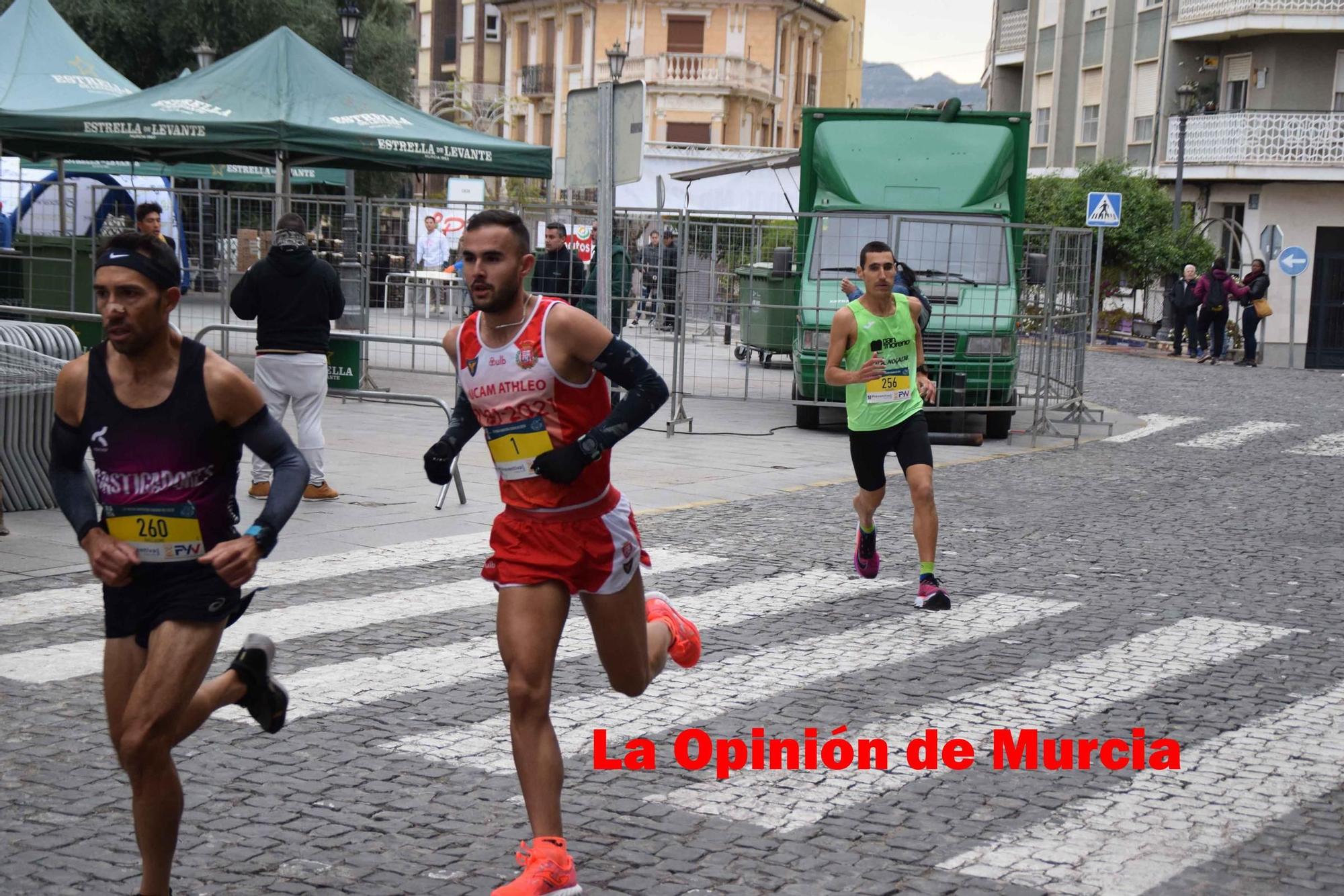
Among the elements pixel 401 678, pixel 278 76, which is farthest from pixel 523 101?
pixel 401 678

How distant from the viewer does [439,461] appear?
487cm

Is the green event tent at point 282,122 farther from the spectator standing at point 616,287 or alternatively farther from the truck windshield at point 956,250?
the truck windshield at point 956,250

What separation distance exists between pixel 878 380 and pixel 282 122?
9.38 meters

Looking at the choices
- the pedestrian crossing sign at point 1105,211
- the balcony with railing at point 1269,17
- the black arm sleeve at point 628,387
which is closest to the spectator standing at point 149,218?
the black arm sleeve at point 628,387

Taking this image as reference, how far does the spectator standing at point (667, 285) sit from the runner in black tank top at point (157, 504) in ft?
40.3

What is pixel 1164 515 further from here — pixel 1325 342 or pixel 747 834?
pixel 1325 342

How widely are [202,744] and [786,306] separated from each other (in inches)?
440

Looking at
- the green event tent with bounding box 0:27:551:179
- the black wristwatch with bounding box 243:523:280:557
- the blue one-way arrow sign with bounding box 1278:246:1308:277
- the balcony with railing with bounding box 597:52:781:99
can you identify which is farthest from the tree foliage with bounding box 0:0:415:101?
the black wristwatch with bounding box 243:523:280:557

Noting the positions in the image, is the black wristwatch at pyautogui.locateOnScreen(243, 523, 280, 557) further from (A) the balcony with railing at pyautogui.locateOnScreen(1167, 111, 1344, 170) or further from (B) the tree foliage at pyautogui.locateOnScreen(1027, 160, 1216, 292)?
(A) the balcony with railing at pyautogui.locateOnScreen(1167, 111, 1344, 170)

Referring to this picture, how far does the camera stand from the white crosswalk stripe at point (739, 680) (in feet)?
19.3

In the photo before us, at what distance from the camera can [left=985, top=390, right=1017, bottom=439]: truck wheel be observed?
16.5 metres

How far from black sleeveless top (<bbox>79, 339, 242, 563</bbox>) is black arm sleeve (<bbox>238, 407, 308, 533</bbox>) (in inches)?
3.5

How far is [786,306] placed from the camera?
16.3 metres

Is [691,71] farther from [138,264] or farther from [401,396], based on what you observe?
[138,264]
